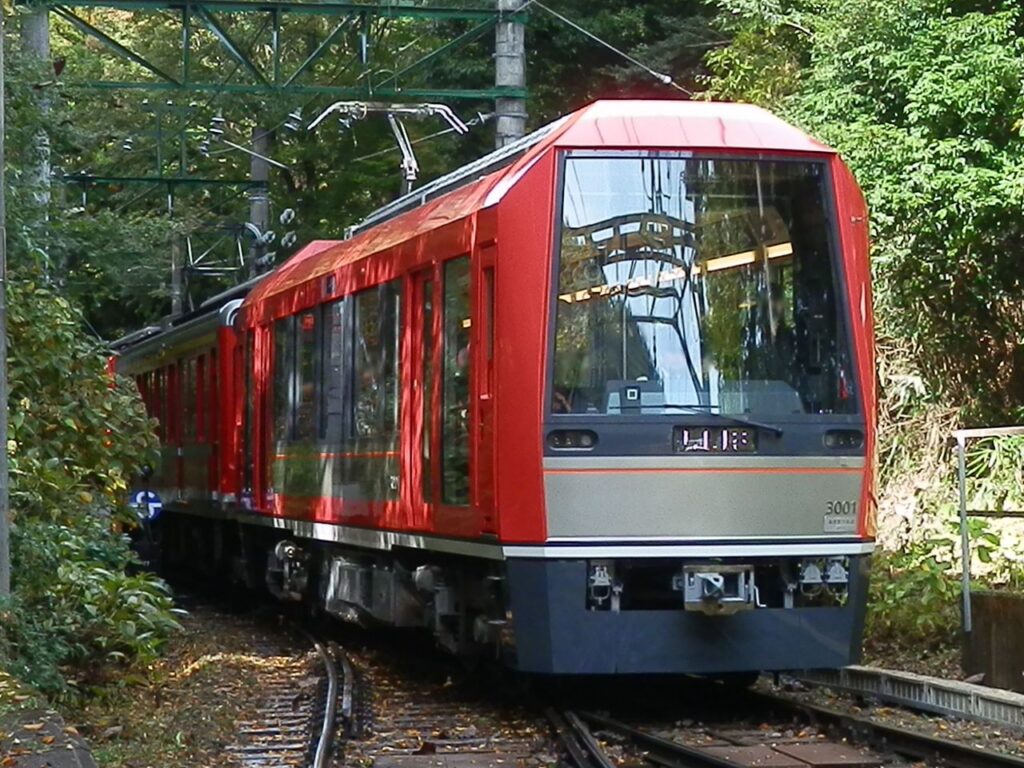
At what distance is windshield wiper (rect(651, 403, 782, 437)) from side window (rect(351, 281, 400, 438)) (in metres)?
2.48

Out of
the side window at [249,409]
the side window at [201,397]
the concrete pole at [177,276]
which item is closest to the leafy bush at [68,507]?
the side window at [249,409]

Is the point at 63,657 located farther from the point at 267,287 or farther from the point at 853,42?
the point at 853,42

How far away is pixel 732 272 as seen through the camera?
10.4 meters

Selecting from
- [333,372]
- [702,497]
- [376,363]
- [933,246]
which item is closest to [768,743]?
[702,497]

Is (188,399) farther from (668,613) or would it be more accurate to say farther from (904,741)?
(904,741)

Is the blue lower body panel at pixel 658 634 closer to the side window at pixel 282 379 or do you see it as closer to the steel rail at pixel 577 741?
the steel rail at pixel 577 741

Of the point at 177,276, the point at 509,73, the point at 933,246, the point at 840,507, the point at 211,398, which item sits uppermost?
the point at 509,73

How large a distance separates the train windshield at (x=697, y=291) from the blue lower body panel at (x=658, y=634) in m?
0.95

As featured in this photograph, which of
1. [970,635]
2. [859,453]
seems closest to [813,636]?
[859,453]

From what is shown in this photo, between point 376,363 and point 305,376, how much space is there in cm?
234

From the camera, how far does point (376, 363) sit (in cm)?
1253

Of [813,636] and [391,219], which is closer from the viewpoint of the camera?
[813,636]

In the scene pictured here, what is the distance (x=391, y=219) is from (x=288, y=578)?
3.99 meters

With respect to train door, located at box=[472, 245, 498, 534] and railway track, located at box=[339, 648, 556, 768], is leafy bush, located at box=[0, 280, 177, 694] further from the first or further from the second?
train door, located at box=[472, 245, 498, 534]
